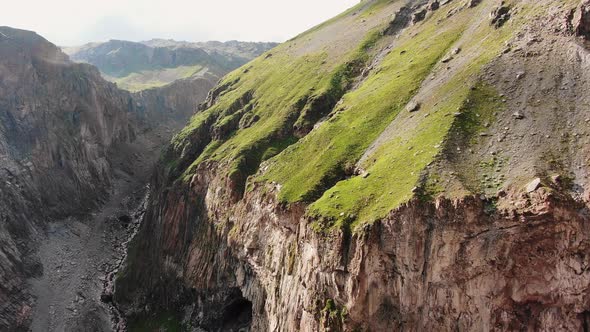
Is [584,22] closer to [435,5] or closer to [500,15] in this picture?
[500,15]

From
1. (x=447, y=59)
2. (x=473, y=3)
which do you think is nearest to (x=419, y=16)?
(x=473, y=3)

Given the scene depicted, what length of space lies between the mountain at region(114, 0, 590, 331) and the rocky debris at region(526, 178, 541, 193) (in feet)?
0.46

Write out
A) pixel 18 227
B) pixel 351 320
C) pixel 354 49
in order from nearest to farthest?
1. pixel 351 320
2. pixel 18 227
3. pixel 354 49

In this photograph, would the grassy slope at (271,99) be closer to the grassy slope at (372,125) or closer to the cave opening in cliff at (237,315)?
the grassy slope at (372,125)

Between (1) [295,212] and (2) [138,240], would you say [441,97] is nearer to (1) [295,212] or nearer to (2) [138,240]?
(1) [295,212]

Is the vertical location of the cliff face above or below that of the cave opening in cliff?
above

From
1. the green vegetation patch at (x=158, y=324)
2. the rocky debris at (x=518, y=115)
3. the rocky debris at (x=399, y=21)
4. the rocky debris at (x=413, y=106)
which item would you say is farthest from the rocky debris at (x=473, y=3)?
the green vegetation patch at (x=158, y=324)

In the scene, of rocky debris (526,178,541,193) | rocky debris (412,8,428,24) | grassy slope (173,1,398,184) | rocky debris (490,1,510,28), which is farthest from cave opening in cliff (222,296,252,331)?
rocky debris (412,8,428,24)

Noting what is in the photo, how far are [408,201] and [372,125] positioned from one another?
25.2 meters

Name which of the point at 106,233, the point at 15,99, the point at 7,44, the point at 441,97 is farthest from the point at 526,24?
the point at 7,44

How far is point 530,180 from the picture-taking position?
39812 millimetres

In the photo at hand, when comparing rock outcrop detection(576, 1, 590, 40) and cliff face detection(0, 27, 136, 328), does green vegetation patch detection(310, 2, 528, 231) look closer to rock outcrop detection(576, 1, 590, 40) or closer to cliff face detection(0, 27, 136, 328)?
rock outcrop detection(576, 1, 590, 40)

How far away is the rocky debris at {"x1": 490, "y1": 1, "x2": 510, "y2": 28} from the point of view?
6794 cm

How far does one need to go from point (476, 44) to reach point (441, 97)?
50.6 feet
